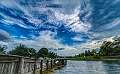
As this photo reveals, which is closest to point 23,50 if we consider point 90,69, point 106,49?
point 90,69

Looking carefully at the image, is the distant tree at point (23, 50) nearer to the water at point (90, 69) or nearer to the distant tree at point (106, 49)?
the water at point (90, 69)

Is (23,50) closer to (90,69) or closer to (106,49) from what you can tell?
(90,69)

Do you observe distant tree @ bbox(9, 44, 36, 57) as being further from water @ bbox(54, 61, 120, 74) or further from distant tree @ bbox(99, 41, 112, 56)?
distant tree @ bbox(99, 41, 112, 56)

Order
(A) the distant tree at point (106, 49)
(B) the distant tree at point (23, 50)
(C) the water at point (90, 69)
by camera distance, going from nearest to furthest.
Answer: (C) the water at point (90, 69), (B) the distant tree at point (23, 50), (A) the distant tree at point (106, 49)

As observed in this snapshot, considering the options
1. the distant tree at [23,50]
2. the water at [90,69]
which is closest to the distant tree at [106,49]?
the distant tree at [23,50]

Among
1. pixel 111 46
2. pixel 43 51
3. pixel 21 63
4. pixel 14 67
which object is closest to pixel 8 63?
pixel 14 67

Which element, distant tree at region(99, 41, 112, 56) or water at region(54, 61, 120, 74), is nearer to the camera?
water at region(54, 61, 120, 74)

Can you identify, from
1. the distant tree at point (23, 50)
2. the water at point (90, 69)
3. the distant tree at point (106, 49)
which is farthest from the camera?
the distant tree at point (106, 49)

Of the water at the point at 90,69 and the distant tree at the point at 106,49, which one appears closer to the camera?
the water at the point at 90,69

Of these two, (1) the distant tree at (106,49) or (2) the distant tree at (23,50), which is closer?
(2) the distant tree at (23,50)

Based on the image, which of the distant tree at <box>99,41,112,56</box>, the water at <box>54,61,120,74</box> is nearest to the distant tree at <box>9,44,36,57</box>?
the water at <box>54,61,120,74</box>

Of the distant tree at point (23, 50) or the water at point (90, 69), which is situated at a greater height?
the distant tree at point (23, 50)

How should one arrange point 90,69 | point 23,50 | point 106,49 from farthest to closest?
point 106,49 → point 23,50 → point 90,69

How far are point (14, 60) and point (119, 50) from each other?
129 m
